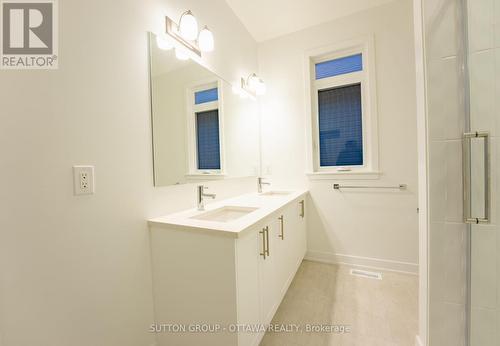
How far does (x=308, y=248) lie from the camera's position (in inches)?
103

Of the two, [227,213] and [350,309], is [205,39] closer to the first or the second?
[227,213]

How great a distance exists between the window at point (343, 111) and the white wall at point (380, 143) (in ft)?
0.34

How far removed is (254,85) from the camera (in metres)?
2.62

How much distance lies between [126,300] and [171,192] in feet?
2.15

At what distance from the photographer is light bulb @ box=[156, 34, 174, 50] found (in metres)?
1.37

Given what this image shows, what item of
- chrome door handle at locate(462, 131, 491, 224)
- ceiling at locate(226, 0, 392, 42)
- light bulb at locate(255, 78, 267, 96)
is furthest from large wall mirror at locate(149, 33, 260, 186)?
chrome door handle at locate(462, 131, 491, 224)

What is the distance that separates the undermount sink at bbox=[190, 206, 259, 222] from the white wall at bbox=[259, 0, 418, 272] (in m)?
1.12

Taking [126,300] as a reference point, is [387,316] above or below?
below

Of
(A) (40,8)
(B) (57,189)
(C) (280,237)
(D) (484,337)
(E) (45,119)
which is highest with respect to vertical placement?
(A) (40,8)

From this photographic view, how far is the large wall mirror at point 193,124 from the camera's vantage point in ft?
4.52

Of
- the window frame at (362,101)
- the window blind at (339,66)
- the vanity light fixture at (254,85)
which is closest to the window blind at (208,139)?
the vanity light fixture at (254,85)

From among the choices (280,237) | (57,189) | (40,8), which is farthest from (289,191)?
(40,8)

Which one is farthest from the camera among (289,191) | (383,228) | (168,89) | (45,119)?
(289,191)

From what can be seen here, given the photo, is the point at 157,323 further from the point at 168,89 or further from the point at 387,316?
the point at 387,316
